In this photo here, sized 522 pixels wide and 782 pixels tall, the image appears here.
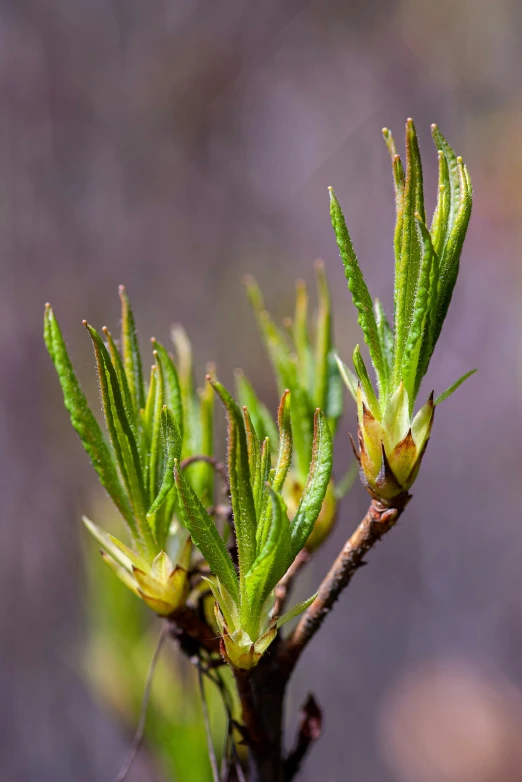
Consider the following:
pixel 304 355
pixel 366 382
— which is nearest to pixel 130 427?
pixel 366 382

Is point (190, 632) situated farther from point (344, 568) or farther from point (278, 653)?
point (344, 568)

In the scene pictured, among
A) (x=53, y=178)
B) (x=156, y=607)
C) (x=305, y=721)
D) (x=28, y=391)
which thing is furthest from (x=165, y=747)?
(x=53, y=178)

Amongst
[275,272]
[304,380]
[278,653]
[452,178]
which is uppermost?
[275,272]

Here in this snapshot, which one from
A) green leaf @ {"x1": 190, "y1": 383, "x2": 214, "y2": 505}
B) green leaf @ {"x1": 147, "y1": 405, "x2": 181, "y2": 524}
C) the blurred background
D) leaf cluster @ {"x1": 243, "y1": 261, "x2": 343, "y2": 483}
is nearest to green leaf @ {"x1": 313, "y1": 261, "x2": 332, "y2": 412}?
leaf cluster @ {"x1": 243, "y1": 261, "x2": 343, "y2": 483}

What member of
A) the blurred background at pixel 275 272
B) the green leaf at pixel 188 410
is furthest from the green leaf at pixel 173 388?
the blurred background at pixel 275 272

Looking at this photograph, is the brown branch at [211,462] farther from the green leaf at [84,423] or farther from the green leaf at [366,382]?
the green leaf at [366,382]

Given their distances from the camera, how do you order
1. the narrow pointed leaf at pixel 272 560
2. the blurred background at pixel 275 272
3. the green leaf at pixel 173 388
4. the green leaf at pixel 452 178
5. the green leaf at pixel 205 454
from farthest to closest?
the blurred background at pixel 275 272 < the green leaf at pixel 205 454 < the green leaf at pixel 173 388 < the green leaf at pixel 452 178 < the narrow pointed leaf at pixel 272 560
